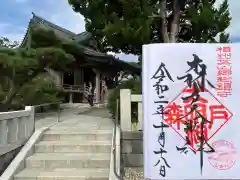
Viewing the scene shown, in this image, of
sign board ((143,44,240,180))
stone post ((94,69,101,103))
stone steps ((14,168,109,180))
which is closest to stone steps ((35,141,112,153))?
stone steps ((14,168,109,180))

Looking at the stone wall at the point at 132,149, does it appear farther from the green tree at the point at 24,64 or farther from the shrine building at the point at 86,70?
the shrine building at the point at 86,70

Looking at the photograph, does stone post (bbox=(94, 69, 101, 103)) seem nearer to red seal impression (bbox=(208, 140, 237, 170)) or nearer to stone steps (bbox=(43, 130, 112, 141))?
stone steps (bbox=(43, 130, 112, 141))

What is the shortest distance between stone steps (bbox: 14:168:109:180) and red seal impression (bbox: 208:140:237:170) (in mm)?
2816

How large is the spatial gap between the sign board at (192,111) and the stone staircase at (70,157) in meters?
2.71

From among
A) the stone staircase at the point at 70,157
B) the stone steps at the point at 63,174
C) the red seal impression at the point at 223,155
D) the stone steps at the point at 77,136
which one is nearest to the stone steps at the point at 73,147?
the stone staircase at the point at 70,157

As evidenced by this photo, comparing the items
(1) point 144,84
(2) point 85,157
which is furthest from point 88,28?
(1) point 144,84

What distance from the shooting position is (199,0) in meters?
11.6

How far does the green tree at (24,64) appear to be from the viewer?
413 inches

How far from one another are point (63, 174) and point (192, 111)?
3338 mm

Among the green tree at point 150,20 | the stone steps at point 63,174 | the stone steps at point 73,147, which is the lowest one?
the stone steps at point 63,174

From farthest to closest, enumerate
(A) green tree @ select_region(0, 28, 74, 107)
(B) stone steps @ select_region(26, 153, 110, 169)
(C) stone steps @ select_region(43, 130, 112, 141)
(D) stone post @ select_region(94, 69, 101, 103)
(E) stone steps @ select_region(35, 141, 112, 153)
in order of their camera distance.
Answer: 1. (D) stone post @ select_region(94, 69, 101, 103)
2. (A) green tree @ select_region(0, 28, 74, 107)
3. (C) stone steps @ select_region(43, 130, 112, 141)
4. (E) stone steps @ select_region(35, 141, 112, 153)
5. (B) stone steps @ select_region(26, 153, 110, 169)

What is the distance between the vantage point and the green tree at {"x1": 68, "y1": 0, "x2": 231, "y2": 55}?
10219mm

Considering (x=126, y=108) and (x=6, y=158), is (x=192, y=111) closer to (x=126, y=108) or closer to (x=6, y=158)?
(x=126, y=108)

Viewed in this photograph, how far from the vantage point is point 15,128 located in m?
6.37
